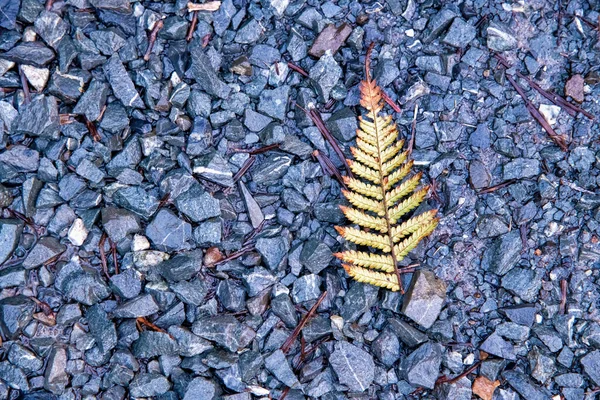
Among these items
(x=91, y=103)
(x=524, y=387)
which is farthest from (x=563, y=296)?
(x=91, y=103)

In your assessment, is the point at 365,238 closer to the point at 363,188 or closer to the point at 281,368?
the point at 363,188

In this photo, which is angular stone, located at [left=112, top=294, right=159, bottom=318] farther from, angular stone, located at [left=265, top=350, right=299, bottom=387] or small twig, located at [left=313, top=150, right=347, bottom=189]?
small twig, located at [left=313, top=150, right=347, bottom=189]

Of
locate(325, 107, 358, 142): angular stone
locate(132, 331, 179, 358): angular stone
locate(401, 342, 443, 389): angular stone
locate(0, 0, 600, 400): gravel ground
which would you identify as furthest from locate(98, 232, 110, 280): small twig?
locate(401, 342, 443, 389): angular stone

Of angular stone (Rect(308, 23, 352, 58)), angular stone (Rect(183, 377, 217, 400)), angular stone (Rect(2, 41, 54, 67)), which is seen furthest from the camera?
angular stone (Rect(308, 23, 352, 58))

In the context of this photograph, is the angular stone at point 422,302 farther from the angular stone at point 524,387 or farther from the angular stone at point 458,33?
the angular stone at point 458,33

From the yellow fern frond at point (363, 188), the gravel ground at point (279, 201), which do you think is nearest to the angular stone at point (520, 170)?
the gravel ground at point (279, 201)

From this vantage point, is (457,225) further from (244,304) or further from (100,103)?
(100,103)

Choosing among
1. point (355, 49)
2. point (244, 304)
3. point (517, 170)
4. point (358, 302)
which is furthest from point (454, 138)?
point (244, 304)

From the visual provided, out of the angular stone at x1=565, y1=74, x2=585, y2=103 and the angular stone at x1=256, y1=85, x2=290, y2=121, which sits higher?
the angular stone at x1=565, y1=74, x2=585, y2=103
